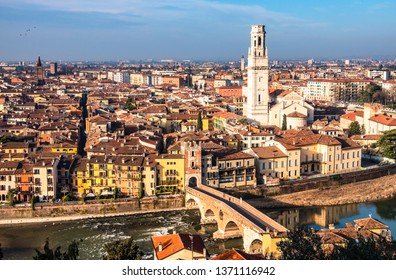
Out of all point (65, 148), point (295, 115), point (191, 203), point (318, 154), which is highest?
point (295, 115)

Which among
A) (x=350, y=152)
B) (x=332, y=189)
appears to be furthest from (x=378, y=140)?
(x=332, y=189)

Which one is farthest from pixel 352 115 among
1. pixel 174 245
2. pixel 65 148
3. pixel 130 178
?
pixel 174 245

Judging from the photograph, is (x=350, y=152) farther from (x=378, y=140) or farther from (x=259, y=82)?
(x=259, y=82)

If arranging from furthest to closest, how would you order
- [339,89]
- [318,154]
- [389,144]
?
[339,89] < [389,144] < [318,154]

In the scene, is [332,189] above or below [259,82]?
below

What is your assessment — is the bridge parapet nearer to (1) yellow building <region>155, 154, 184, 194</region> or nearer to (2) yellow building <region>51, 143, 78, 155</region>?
(1) yellow building <region>155, 154, 184, 194</region>

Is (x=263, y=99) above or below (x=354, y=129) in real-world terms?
above

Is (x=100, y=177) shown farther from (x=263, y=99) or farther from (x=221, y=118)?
(x=263, y=99)

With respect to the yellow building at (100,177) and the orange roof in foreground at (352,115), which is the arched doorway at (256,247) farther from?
the orange roof in foreground at (352,115)
